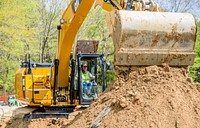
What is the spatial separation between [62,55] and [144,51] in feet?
13.0

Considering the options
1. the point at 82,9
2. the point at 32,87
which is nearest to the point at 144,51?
the point at 82,9

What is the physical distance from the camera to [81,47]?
10.7 metres

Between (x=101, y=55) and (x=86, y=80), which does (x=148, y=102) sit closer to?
(x=86, y=80)

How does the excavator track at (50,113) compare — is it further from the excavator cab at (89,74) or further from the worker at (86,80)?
the worker at (86,80)

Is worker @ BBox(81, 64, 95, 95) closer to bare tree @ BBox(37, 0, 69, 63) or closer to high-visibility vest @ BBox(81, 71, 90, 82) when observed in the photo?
high-visibility vest @ BBox(81, 71, 90, 82)

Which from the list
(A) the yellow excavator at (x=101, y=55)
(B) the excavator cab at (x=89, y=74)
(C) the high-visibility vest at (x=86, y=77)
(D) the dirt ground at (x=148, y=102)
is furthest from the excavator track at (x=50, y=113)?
(D) the dirt ground at (x=148, y=102)

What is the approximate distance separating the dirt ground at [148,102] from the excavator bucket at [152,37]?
184 mm

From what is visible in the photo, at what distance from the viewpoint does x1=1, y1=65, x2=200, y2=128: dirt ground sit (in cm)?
551

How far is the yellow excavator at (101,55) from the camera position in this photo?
6.28 meters

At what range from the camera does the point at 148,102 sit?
5691 millimetres

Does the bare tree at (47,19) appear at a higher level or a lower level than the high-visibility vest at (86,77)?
higher

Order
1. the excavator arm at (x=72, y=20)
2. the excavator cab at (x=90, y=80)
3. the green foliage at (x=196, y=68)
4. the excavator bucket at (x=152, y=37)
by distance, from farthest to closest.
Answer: the green foliage at (x=196, y=68) < the excavator cab at (x=90, y=80) < the excavator arm at (x=72, y=20) < the excavator bucket at (x=152, y=37)

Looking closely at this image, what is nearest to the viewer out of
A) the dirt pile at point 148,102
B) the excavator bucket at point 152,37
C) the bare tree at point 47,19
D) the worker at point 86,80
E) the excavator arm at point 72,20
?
the dirt pile at point 148,102

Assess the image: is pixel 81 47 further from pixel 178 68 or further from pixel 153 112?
pixel 153 112
